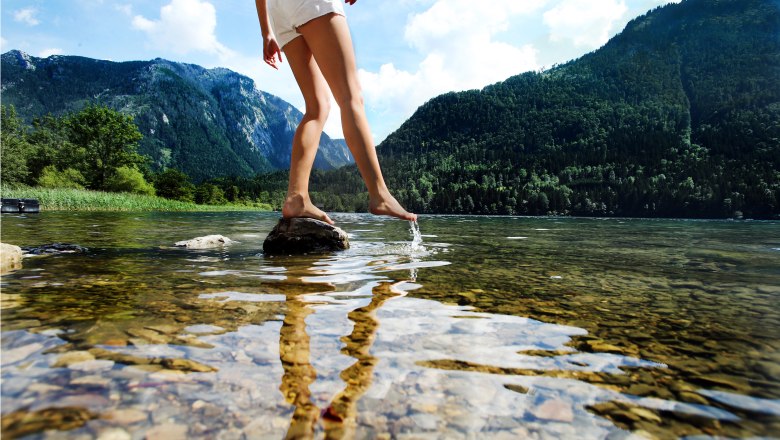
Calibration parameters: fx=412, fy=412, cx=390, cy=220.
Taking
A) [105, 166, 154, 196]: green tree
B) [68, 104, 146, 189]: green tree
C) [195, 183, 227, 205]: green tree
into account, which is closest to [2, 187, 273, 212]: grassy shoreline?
[68, 104, 146, 189]: green tree

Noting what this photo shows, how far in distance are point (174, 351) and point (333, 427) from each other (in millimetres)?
865

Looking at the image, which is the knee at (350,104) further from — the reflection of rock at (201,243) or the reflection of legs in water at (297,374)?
the reflection of rock at (201,243)

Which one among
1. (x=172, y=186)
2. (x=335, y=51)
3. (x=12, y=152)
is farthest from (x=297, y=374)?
(x=172, y=186)

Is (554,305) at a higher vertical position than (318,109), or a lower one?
lower

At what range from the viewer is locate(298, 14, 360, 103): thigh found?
436cm

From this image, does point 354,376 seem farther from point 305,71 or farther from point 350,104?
point 305,71

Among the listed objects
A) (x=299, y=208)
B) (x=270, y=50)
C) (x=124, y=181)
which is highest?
(x=124, y=181)

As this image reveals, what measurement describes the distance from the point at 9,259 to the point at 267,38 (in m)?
3.42

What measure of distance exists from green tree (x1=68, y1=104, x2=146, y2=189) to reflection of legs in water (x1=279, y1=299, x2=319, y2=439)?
65.7 meters

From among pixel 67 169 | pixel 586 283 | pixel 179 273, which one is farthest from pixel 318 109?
pixel 67 169

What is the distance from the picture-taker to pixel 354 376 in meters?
1.48

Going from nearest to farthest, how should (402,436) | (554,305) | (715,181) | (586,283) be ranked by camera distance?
(402,436)
(554,305)
(586,283)
(715,181)

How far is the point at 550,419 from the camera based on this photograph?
4.05ft

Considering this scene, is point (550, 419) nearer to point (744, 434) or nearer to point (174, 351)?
point (744, 434)
